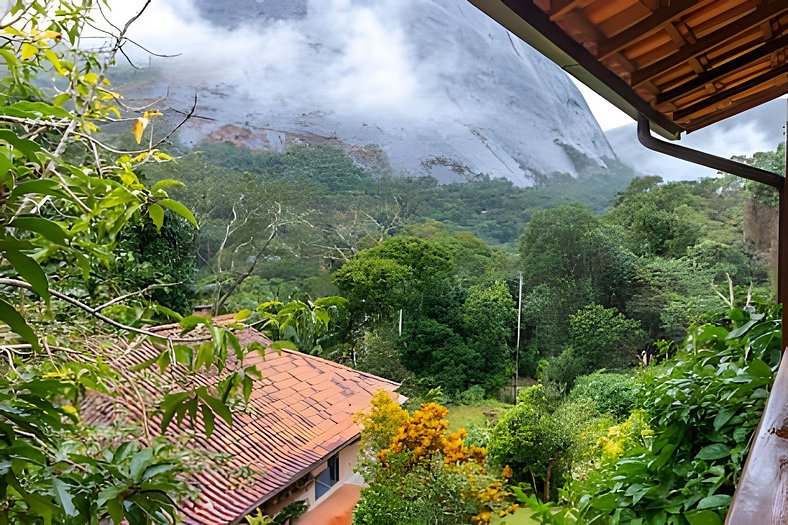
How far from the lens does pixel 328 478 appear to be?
4488 mm

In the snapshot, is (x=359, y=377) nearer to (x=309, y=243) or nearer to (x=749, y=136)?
(x=309, y=243)

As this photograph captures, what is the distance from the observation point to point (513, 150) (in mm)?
6996

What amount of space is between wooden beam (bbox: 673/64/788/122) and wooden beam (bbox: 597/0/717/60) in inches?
16.1

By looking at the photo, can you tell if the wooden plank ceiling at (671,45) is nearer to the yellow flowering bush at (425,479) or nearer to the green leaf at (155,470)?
the green leaf at (155,470)

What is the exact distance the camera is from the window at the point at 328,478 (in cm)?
438

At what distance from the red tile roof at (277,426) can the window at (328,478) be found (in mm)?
242

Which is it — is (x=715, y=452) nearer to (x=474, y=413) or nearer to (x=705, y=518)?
(x=705, y=518)

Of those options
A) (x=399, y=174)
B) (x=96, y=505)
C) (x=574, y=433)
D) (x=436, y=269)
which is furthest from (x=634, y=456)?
(x=399, y=174)

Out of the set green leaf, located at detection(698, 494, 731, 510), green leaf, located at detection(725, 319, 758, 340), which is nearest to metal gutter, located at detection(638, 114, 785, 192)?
green leaf, located at detection(725, 319, 758, 340)

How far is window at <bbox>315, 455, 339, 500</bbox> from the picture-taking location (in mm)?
4380

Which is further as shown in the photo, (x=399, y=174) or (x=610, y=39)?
(x=399, y=174)

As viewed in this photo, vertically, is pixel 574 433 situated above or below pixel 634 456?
below

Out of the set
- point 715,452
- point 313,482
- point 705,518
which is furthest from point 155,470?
point 313,482

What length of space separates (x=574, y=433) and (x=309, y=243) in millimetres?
3115
